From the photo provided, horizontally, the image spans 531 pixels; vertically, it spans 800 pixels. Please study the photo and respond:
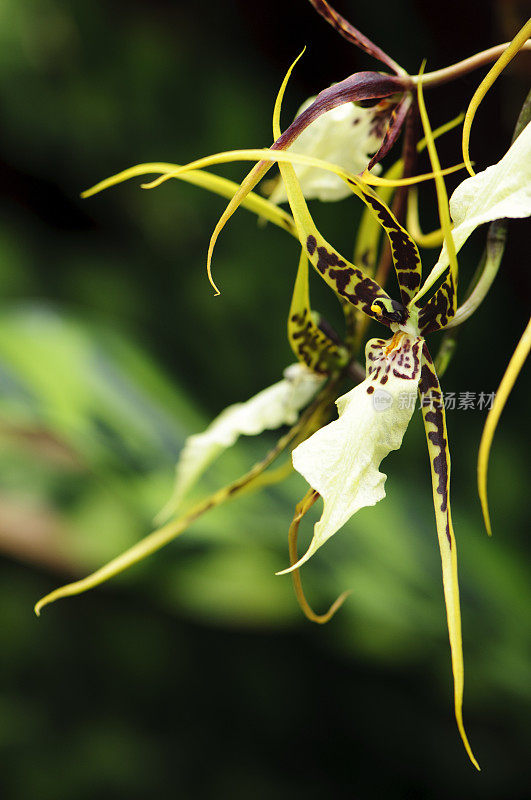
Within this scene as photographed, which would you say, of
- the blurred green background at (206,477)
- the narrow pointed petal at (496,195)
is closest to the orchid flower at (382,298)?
the narrow pointed petal at (496,195)

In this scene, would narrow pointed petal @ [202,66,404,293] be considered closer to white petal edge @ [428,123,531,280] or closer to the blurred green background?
white petal edge @ [428,123,531,280]

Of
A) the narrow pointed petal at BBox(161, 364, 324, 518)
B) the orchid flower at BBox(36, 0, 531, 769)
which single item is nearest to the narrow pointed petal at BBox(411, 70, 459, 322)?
the orchid flower at BBox(36, 0, 531, 769)

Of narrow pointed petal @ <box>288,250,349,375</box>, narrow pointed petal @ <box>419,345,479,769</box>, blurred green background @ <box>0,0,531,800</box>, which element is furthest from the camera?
blurred green background @ <box>0,0,531,800</box>

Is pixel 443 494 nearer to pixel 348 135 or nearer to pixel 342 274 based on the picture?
pixel 342 274

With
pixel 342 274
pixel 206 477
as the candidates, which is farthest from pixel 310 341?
pixel 206 477

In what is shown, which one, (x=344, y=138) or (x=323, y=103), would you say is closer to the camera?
(x=323, y=103)

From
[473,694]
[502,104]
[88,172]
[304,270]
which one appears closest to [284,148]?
[304,270]

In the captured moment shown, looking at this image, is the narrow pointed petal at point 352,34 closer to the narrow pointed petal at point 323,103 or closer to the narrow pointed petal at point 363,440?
the narrow pointed petal at point 323,103
